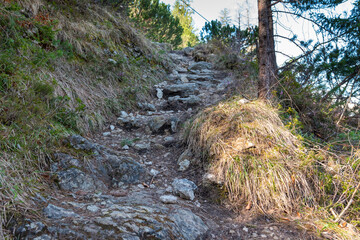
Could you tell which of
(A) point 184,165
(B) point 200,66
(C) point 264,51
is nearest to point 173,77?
(B) point 200,66

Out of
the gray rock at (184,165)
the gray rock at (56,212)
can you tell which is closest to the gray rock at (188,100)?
the gray rock at (184,165)

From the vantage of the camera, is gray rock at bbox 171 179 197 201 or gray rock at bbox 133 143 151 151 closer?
gray rock at bbox 171 179 197 201

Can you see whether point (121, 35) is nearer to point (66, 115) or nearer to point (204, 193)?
point (66, 115)

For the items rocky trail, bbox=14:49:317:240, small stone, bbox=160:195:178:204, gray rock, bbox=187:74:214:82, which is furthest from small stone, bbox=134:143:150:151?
Result: gray rock, bbox=187:74:214:82

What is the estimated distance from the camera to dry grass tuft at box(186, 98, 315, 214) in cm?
233

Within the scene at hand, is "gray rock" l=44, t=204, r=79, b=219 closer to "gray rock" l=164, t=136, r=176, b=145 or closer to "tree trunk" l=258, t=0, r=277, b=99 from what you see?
"gray rock" l=164, t=136, r=176, b=145

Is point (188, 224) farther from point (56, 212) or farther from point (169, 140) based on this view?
point (169, 140)

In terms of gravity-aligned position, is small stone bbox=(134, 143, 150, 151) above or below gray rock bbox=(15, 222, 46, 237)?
above

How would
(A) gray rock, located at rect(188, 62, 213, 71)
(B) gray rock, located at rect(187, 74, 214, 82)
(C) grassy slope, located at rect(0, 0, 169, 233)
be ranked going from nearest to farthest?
(C) grassy slope, located at rect(0, 0, 169, 233)
(B) gray rock, located at rect(187, 74, 214, 82)
(A) gray rock, located at rect(188, 62, 213, 71)

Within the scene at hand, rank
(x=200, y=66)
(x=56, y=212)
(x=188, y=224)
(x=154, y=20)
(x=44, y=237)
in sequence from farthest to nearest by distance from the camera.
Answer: (x=154, y=20) → (x=200, y=66) → (x=188, y=224) → (x=56, y=212) → (x=44, y=237)

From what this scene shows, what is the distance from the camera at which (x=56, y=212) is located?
1.61 metres

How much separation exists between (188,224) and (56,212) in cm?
104

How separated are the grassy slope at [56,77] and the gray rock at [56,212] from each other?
0.16 m

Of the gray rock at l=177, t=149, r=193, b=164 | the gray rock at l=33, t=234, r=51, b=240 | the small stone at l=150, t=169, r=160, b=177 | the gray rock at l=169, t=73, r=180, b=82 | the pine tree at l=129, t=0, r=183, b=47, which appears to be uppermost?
→ the pine tree at l=129, t=0, r=183, b=47
